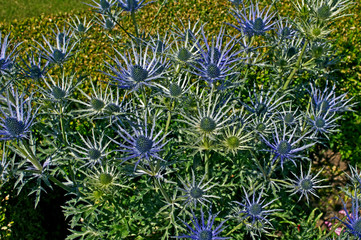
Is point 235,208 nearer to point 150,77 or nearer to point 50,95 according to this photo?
point 150,77

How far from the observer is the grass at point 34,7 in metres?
→ 7.93

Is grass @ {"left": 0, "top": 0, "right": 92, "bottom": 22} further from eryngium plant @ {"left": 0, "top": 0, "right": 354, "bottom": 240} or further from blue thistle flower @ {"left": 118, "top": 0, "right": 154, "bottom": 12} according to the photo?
blue thistle flower @ {"left": 118, "top": 0, "right": 154, "bottom": 12}

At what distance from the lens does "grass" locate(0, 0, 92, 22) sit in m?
7.93

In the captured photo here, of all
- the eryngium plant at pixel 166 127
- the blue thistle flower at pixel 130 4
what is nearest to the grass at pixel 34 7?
the eryngium plant at pixel 166 127

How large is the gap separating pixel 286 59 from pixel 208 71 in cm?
109

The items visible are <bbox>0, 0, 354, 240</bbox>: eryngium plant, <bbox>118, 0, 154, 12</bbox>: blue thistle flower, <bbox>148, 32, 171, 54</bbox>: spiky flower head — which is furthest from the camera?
<bbox>118, 0, 154, 12</bbox>: blue thistle flower

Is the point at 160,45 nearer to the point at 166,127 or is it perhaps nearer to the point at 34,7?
the point at 166,127

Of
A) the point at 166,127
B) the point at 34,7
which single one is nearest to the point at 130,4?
the point at 166,127

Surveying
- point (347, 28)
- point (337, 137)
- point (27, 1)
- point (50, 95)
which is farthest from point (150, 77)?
point (27, 1)

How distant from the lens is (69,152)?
2531mm

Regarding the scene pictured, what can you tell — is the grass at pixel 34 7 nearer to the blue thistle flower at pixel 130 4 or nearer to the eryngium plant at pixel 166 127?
the eryngium plant at pixel 166 127

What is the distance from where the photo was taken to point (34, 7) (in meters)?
8.18

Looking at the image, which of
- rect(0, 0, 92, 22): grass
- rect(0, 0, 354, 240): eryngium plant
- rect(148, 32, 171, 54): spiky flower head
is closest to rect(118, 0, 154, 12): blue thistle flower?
rect(0, 0, 354, 240): eryngium plant

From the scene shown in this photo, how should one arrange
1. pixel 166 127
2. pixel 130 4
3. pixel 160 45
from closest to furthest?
pixel 166 127, pixel 130 4, pixel 160 45
